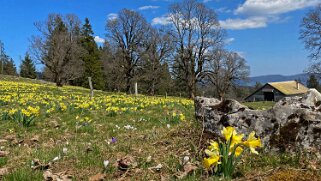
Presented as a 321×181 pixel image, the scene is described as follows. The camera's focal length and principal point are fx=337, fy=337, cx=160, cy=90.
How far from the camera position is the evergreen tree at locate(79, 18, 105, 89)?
260 ft

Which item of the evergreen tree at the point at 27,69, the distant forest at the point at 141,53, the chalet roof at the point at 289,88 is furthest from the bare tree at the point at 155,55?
the evergreen tree at the point at 27,69

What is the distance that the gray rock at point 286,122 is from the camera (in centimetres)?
407

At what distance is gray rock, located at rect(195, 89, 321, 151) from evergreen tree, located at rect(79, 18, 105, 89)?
75.3 m

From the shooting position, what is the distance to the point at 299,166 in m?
3.72

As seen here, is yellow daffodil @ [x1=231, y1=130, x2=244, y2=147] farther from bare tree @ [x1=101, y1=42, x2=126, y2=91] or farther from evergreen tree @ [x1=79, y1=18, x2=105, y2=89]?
evergreen tree @ [x1=79, y1=18, x2=105, y2=89]

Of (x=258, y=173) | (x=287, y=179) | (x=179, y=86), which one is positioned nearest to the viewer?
(x=287, y=179)

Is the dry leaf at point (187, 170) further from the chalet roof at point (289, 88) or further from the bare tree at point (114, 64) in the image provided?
the chalet roof at point (289, 88)

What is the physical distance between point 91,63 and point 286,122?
78.2 metres

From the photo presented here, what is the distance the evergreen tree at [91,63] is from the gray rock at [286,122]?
247 feet

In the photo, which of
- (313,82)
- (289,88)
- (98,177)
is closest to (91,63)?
(289,88)

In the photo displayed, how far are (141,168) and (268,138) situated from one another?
1.64 m

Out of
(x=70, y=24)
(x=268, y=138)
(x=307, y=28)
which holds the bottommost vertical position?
(x=268, y=138)

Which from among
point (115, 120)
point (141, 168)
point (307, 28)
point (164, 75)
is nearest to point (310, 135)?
point (141, 168)

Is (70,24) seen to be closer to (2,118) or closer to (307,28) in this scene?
(307,28)
